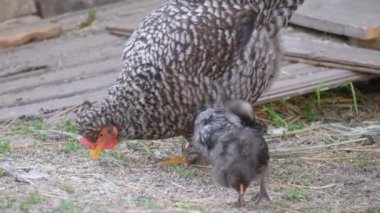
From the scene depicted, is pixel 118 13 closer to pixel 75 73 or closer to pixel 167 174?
pixel 75 73

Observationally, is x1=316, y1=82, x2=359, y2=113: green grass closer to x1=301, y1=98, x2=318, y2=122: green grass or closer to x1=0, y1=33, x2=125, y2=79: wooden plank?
x1=301, y1=98, x2=318, y2=122: green grass

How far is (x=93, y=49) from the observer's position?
26.2ft

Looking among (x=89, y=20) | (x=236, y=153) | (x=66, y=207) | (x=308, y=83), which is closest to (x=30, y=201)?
(x=66, y=207)

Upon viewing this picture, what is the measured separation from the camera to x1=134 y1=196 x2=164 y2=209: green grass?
4713mm

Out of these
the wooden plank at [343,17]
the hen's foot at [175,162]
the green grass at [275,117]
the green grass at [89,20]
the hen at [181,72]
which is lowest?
the green grass at [275,117]

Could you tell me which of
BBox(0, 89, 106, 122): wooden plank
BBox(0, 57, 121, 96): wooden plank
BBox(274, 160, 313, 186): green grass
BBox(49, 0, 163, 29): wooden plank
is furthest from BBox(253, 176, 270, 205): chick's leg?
BBox(49, 0, 163, 29): wooden plank

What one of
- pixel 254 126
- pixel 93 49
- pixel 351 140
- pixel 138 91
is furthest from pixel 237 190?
pixel 93 49

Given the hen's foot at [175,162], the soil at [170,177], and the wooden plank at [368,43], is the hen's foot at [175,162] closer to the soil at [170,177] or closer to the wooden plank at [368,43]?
the soil at [170,177]

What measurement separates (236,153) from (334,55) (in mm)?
2423

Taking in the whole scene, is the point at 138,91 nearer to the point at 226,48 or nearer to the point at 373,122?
the point at 226,48

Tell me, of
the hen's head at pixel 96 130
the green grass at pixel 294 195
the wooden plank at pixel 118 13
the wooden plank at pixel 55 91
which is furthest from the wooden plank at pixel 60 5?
the green grass at pixel 294 195

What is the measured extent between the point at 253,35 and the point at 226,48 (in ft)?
0.65

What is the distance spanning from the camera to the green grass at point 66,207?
461 centimetres

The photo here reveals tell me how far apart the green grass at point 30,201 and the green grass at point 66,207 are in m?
0.13
